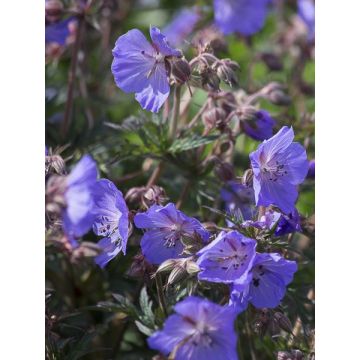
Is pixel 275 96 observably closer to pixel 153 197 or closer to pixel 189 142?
pixel 189 142

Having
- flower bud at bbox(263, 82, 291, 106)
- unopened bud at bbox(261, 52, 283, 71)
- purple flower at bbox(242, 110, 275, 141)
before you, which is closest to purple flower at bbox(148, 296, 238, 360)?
purple flower at bbox(242, 110, 275, 141)

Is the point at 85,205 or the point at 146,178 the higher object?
the point at 85,205

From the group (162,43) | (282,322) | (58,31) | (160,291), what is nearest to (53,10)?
(58,31)

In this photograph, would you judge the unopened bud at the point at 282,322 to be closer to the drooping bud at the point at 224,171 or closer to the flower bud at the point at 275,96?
the drooping bud at the point at 224,171
